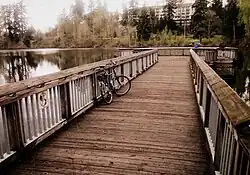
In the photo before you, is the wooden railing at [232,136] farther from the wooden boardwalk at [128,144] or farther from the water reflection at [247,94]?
the water reflection at [247,94]

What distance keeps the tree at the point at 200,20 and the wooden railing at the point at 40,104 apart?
3765 centimetres

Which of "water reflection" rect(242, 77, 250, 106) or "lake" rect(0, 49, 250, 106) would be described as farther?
"lake" rect(0, 49, 250, 106)

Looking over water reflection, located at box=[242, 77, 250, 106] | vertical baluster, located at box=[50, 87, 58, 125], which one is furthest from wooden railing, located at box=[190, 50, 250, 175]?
water reflection, located at box=[242, 77, 250, 106]

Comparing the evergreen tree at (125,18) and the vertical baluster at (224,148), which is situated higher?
the evergreen tree at (125,18)

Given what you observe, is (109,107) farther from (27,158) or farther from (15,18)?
(15,18)

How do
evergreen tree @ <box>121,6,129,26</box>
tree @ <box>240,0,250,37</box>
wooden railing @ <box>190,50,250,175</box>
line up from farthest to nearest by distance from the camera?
evergreen tree @ <box>121,6,129,26</box> < tree @ <box>240,0,250,37</box> < wooden railing @ <box>190,50,250,175</box>

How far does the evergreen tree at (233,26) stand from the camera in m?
33.4

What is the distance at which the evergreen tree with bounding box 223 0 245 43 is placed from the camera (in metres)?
33.4

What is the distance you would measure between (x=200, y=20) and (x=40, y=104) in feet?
138

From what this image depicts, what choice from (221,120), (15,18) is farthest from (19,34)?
(221,120)

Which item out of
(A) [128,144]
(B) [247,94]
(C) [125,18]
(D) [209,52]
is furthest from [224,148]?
(C) [125,18]

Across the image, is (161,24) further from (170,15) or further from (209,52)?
(209,52)

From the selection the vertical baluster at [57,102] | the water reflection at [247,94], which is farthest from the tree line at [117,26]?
the vertical baluster at [57,102]

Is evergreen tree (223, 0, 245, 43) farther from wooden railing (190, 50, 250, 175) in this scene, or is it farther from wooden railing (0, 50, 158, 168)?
wooden railing (190, 50, 250, 175)
